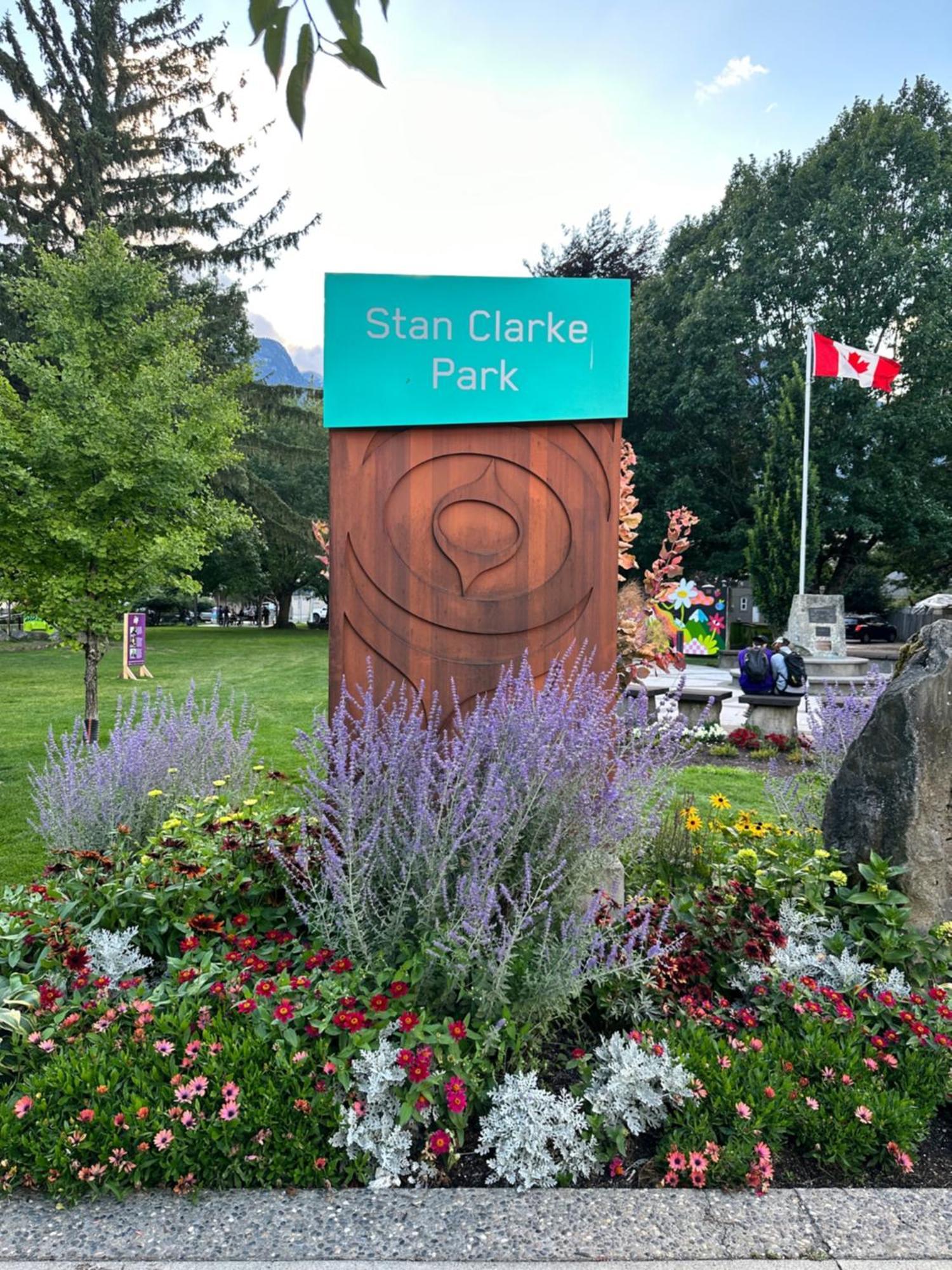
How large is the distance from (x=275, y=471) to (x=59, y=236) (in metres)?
14.0

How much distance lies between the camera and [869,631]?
3547 centimetres

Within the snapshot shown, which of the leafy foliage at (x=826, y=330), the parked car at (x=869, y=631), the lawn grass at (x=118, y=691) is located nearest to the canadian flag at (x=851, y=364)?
the leafy foliage at (x=826, y=330)

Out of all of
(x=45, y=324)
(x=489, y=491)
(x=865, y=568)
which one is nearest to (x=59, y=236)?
(x=45, y=324)

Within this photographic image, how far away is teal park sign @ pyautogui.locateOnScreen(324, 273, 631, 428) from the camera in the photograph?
119 inches

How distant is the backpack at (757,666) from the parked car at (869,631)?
29.4 meters

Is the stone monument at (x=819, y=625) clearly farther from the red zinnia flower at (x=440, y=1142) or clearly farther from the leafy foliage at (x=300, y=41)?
the leafy foliage at (x=300, y=41)

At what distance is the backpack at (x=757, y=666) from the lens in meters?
9.11

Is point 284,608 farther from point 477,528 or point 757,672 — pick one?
point 477,528

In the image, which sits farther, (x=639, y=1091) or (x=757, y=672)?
(x=757, y=672)

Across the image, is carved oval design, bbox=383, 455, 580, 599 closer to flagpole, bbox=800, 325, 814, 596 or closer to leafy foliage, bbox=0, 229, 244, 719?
leafy foliage, bbox=0, 229, 244, 719

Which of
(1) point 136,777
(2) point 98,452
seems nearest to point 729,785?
(1) point 136,777

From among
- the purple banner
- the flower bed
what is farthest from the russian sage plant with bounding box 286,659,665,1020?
the purple banner

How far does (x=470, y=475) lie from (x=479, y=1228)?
8.31ft

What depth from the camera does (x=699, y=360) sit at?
72.7 ft
